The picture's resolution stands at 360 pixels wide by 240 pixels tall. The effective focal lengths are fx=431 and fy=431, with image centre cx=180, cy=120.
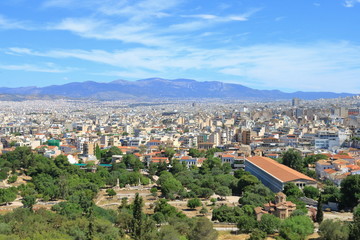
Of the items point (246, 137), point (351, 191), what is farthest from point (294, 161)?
point (246, 137)

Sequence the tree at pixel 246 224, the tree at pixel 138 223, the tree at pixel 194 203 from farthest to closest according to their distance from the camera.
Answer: the tree at pixel 194 203 < the tree at pixel 246 224 < the tree at pixel 138 223

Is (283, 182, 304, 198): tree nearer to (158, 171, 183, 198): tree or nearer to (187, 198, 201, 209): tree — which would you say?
(187, 198, 201, 209): tree

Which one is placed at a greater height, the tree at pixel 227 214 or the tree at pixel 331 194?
the tree at pixel 331 194

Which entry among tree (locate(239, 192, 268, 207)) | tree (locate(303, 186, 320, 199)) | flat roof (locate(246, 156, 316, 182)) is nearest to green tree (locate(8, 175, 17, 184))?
tree (locate(239, 192, 268, 207))

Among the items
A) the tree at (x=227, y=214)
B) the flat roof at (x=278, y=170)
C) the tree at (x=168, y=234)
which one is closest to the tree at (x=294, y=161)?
the flat roof at (x=278, y=170)

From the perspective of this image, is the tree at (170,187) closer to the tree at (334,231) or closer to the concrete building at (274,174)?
the concrete building at (274,174)

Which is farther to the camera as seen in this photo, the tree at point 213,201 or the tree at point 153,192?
the tree at point 153,192

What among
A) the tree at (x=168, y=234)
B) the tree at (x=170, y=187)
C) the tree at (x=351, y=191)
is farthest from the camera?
the tree at (x=170, y=187)

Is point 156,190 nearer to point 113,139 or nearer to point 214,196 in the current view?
point 214,196
